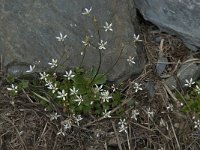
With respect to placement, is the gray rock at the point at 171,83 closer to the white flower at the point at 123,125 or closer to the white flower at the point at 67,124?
the white flower at the point at 123,125

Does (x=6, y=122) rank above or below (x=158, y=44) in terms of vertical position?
below

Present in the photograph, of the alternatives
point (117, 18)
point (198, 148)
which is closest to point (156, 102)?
point (198, 148)

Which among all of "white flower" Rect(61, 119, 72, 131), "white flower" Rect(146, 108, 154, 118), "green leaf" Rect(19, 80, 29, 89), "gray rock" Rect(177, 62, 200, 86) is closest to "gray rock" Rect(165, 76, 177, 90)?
"gray rock" Rect(177, 62, 200, 86)

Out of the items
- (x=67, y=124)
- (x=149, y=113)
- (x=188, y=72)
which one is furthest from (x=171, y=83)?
(x=67, y=124)

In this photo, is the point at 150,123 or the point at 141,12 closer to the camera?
the point at 150,123

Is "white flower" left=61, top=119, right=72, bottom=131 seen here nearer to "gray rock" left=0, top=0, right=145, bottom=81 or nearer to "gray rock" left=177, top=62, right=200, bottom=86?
"gray rock" left=0, top=0, right=145, bottom=81

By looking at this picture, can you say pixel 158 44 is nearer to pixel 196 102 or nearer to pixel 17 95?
pixel 196 102

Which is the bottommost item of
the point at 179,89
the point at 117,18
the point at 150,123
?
the point at 150,123
